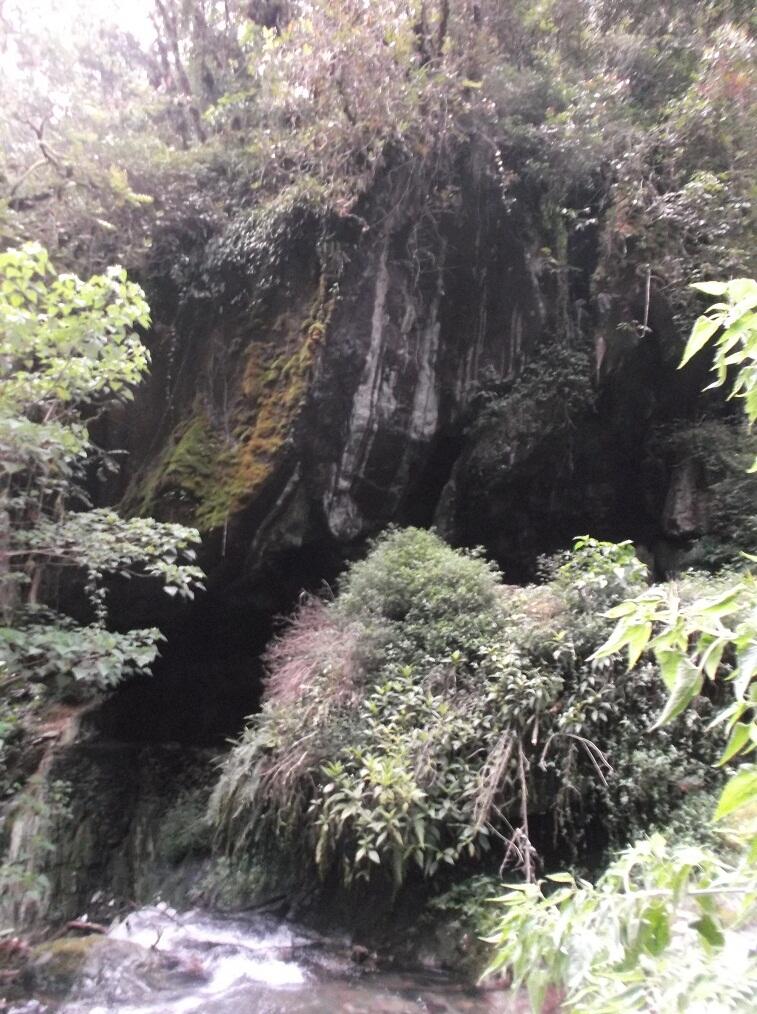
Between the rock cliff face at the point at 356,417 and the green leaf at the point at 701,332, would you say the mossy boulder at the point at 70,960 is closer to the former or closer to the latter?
the rock cliff face at the point at 356,417

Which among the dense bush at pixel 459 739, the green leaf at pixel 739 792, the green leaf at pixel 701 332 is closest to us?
the green leaf at pixel 739 792

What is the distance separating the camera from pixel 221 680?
9.39 m

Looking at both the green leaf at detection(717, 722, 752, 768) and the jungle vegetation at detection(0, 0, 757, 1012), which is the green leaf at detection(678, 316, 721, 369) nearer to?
the jungle vegetation at detection(0, 0, 757, 1012)

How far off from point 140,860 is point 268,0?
1187 centimetres

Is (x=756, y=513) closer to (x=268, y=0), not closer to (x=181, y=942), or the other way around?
(x=181, y=942)

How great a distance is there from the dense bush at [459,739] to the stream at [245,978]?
21.6 inches

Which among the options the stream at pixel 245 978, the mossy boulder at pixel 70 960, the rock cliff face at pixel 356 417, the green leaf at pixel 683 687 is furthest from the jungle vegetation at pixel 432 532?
the mossy boulder at pixel 70 960

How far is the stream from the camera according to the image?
12.7ft

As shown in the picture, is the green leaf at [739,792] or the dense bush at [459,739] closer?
the green leaf at [739,792]

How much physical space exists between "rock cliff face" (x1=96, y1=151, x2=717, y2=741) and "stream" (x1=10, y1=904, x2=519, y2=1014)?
13.1ft

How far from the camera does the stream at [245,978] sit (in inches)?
153

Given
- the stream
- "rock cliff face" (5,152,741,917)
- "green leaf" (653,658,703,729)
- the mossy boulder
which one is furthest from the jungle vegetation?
the mossy boulder

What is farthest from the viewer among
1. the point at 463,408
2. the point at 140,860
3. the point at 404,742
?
the point at 463,408

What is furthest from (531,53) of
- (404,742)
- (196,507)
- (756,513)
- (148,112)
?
(404,742)
